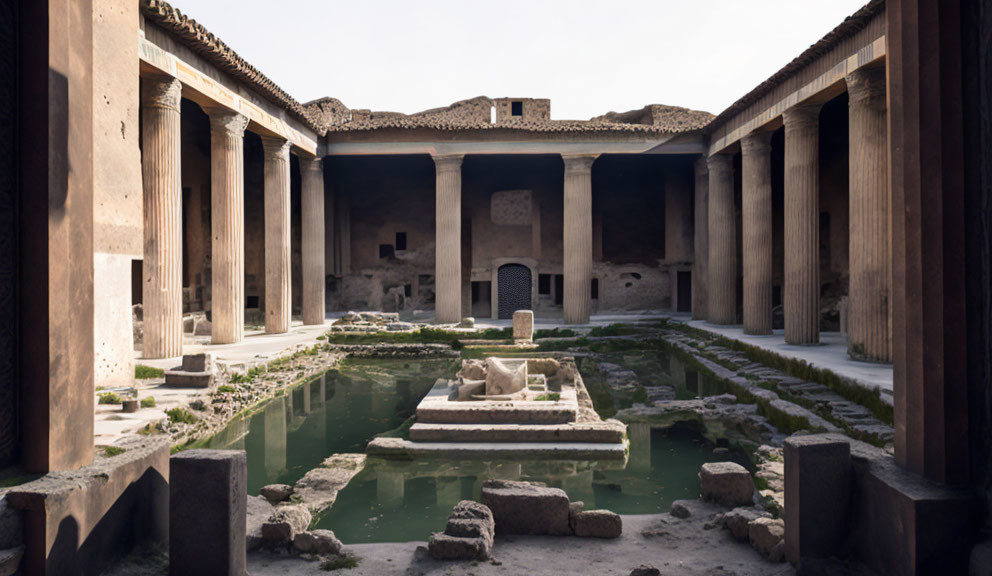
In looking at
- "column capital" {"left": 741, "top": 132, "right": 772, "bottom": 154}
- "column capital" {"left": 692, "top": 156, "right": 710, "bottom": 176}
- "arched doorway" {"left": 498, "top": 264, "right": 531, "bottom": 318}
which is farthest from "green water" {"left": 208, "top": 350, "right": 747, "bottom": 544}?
"arched doorway" {"left": 498, "top": 264, "right": 531, "bottom": 318}

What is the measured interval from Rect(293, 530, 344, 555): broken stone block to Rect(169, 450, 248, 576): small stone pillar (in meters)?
0.82

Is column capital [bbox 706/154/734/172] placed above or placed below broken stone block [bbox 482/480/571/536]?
above

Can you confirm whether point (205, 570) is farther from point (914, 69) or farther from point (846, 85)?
point (846, 85)

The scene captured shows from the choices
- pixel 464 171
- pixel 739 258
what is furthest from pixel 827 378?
pixel 464 171

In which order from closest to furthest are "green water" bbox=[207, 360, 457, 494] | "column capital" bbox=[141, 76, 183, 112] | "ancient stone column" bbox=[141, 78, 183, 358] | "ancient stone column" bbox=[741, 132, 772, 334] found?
"green water" bbox=[207, 360, 457, 494], "column capital" bbox=[141, 76, 183, 112], "ancient stone column" bbox=[141, 78, 183, 358], "ancient stone column" bbox=[741, 132, 772, 334]

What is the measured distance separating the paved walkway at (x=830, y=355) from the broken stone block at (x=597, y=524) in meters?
4.62

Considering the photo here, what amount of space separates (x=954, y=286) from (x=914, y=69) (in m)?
1.07

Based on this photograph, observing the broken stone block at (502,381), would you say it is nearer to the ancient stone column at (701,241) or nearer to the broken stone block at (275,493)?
the broken stone block at (275,493)

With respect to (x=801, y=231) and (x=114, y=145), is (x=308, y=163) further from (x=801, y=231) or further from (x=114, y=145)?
(x=114, y=145)

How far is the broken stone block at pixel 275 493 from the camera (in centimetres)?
552

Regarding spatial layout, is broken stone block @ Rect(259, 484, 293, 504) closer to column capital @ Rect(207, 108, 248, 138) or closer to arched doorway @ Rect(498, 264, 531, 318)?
column capital @ Rect(207, 108, 248, 138)

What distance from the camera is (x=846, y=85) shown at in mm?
10922

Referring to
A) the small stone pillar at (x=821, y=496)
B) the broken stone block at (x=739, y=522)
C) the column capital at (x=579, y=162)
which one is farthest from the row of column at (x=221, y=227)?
the small stone pillar at (x=821, y=496)

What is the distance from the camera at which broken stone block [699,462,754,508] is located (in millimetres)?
5000
